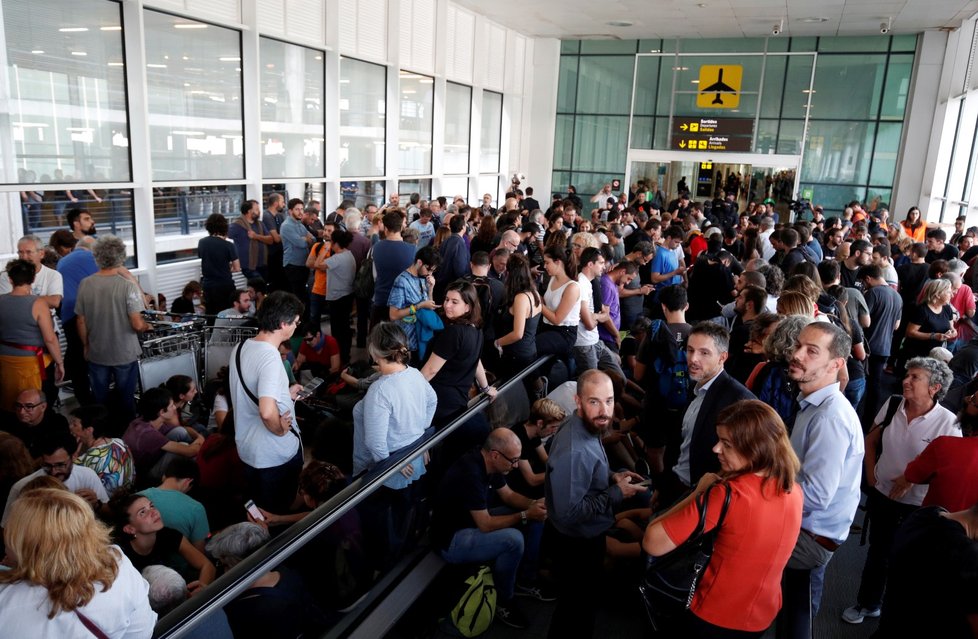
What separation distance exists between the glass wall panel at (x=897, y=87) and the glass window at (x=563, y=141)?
9.00 metres

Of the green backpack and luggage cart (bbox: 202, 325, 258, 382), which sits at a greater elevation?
luggage cart (bbox: 202, 325, 258, 382)

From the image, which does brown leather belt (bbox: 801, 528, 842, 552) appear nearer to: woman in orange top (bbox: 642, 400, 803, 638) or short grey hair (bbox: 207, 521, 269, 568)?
woman in orange top (bbox: 642, 400, 803, 638)

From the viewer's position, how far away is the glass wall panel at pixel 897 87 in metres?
19.0

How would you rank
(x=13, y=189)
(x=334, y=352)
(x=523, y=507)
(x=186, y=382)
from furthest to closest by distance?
(x=13, y=189) → (x=334, y=352) → (x=186, y=382) → (x=523, y=507)

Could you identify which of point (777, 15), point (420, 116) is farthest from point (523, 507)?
point (777, 15)

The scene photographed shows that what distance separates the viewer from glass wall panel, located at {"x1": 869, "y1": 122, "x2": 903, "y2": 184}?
63.6ft

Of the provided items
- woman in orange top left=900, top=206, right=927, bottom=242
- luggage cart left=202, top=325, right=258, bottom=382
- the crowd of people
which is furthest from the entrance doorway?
luggage cart left=202, top=325, right=258, bottom=382

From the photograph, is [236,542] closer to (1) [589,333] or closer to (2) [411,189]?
(1) [589,333]

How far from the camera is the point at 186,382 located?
595 centimetres

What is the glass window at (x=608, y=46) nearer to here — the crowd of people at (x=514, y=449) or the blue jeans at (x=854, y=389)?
the crowd of people at (x=514, y=449)

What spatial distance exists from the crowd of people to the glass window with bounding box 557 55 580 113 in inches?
611

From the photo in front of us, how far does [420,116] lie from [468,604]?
46.8ft

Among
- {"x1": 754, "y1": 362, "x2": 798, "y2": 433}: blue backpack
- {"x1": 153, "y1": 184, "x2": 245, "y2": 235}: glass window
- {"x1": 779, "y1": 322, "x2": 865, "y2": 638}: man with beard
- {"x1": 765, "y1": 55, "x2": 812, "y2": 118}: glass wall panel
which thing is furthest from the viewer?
{"x1": 765, "y1": 55, "x2": 812, "y2": 118}: glass wall panel

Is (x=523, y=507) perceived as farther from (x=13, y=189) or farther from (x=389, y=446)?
(x=13, y=189)
